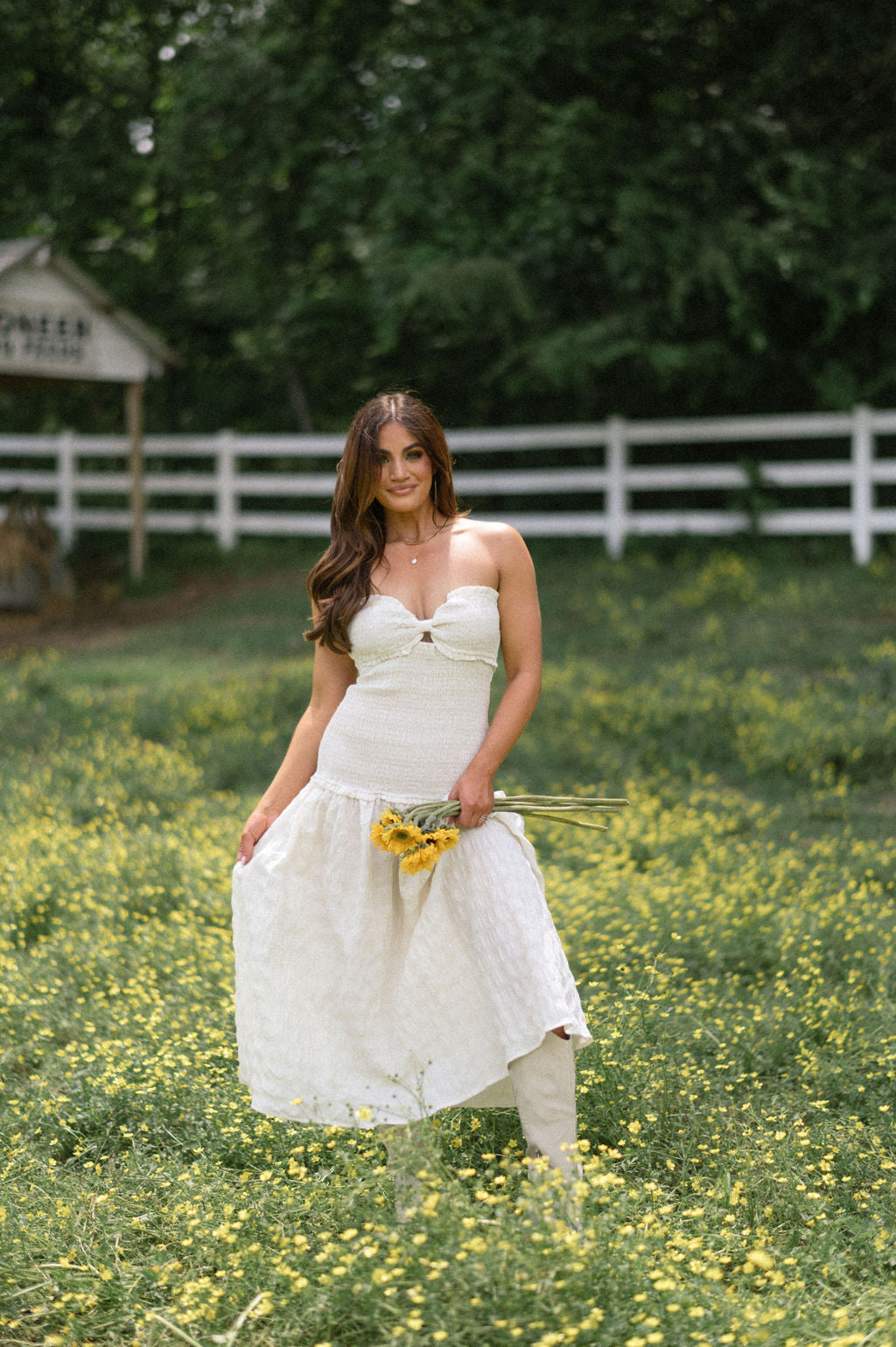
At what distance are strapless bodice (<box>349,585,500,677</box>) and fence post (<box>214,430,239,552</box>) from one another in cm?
1326

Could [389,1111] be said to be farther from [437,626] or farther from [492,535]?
[492,535]

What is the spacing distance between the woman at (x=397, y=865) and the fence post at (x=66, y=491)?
14423mm

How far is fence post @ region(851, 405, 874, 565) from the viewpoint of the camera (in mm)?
12828

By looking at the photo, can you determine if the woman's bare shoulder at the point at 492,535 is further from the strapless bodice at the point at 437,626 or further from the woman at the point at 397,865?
the strapless bodice at the point at 437,626

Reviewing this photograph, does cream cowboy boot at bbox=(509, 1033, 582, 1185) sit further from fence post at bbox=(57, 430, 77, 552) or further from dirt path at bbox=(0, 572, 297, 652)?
fence post at bbox=(57, 430, 77, 552)

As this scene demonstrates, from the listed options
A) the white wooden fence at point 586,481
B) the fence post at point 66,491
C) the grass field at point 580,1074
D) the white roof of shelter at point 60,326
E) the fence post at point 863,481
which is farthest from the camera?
the fence post at point 66,491

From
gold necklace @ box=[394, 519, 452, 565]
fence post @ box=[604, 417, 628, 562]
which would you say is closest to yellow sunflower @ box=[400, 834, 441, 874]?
gold necklace @ box=[394, 519, 452, 565]

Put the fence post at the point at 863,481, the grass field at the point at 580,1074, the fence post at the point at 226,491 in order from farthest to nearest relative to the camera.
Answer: the fence post at the point at 226,491
the fence post at the point at 863,481
the grass field at the point at 580,1074

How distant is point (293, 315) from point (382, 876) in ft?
48.5

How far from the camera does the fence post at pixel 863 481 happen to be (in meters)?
12.8

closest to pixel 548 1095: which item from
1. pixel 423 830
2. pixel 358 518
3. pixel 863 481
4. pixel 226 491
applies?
A: pixel 423 830

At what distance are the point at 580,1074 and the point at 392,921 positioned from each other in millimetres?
937

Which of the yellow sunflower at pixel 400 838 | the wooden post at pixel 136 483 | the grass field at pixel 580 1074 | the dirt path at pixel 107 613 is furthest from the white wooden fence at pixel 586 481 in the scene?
the yellow sunflower at pixel 400 838

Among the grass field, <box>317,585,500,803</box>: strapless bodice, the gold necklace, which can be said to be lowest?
the grass field
